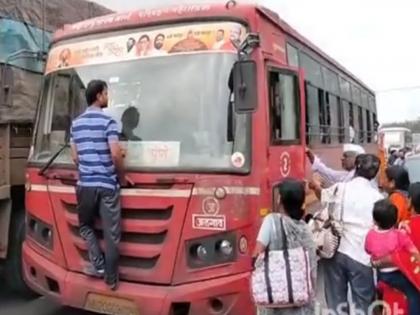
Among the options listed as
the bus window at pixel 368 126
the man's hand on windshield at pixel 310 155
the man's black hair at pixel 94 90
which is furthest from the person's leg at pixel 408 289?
the bus window at pixel 368 126

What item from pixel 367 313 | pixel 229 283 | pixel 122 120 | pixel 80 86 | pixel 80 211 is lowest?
pixel 367 313

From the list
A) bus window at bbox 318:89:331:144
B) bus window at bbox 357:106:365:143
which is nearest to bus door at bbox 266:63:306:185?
bus window at bbox 318:89:331:144

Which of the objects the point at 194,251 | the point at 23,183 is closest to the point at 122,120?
the point at 194,251

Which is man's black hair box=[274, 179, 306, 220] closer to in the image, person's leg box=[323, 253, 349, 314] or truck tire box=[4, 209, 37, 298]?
person's leg box=[323, 253, 349, 314]

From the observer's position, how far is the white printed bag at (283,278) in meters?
3.64

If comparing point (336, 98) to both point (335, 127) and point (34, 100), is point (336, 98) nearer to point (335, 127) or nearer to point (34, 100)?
point (335, 127)

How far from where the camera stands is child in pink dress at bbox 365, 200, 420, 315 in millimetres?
4312

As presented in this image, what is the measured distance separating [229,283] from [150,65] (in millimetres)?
1890

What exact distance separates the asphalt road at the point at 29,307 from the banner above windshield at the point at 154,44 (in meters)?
2.53

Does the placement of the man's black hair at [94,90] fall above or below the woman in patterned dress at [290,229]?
above

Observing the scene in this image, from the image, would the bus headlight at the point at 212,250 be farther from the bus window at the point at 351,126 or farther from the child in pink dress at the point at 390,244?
the bus window at the point at 351,126

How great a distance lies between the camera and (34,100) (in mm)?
7180

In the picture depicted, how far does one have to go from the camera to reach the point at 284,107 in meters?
5.15

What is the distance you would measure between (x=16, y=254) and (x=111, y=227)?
2.48m
